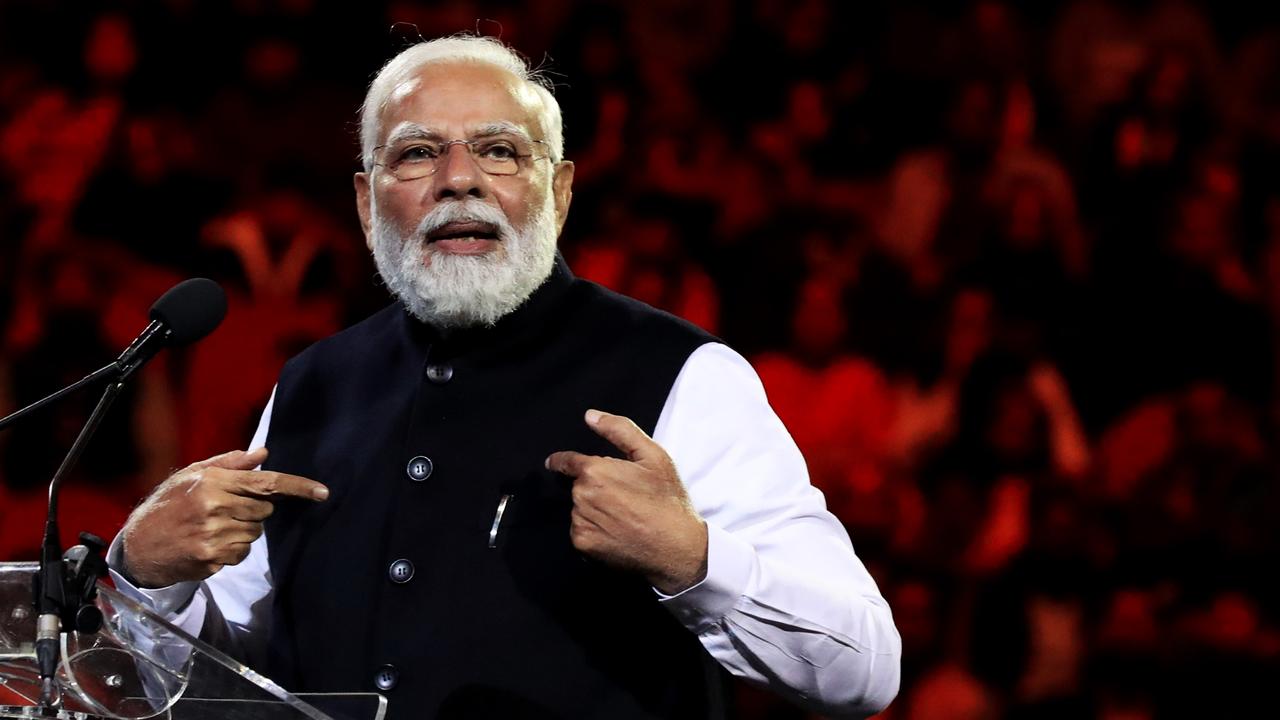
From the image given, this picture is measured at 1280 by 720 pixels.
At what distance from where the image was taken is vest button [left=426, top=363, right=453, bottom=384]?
168 centimetres

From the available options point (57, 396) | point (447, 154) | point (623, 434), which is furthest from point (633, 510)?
point (447, 154)

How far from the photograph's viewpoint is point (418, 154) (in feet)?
5.65

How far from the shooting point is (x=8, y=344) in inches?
133

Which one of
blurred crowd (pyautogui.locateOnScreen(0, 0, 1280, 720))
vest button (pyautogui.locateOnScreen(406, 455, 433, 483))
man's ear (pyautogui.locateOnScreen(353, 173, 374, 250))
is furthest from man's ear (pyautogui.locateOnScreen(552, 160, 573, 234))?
blurred crowd (pyautogui.locateOnScreen(0, 0, 1280, 720))

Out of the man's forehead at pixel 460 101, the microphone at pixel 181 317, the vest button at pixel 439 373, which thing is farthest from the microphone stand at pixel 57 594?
the man's forehead at pixel 460 101

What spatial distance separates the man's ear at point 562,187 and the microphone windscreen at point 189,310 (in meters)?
0.61

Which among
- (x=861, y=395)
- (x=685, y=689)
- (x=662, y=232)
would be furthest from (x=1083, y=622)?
(x=685, y=689)

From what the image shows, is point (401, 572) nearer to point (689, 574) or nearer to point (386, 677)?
point (386, 677)

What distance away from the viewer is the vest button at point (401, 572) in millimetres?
1519

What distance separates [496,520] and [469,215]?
38cm

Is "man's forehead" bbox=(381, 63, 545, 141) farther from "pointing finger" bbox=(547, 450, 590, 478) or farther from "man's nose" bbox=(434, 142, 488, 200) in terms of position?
"pointing finger" bbox=(547, 450, 590, 478)

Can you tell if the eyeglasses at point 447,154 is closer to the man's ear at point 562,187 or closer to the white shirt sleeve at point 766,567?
the man's ear at point 562,187

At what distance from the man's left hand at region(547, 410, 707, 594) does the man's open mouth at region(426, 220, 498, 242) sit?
45 cm

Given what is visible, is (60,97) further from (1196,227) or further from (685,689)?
(1196,227)
